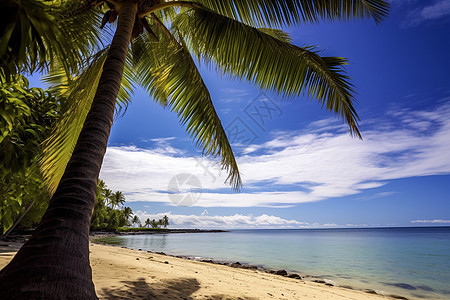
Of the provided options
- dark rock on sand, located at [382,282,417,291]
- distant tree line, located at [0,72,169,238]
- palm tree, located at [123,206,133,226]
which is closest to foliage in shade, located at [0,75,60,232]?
distant tree line, located at [0,72,169,238]

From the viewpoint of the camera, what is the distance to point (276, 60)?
4.80 m

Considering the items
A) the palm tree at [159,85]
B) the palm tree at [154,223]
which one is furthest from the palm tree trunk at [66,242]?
the palm tree at [154,223]

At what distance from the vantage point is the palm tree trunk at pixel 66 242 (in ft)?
4.37

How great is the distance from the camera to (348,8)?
14.2ft

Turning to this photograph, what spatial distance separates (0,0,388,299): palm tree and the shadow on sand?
186 centimetres

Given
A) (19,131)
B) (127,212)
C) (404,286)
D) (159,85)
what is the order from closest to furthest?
1. (19,131)
2. (159,85)
3. (404,286)
4. (127,212)

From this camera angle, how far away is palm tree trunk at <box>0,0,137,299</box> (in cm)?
133

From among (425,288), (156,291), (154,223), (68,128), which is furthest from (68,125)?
(154,223)

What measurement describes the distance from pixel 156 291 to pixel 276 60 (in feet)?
14.8

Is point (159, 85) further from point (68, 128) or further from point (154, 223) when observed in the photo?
point (154, 223)

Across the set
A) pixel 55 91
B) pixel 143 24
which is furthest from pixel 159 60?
pixel 55 91

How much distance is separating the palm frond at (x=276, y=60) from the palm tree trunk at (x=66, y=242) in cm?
303

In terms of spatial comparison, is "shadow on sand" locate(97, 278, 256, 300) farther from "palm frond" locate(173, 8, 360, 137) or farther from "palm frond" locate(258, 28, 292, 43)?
"palm frond" locate(258, 28, 292, 43)

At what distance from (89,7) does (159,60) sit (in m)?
1.75
